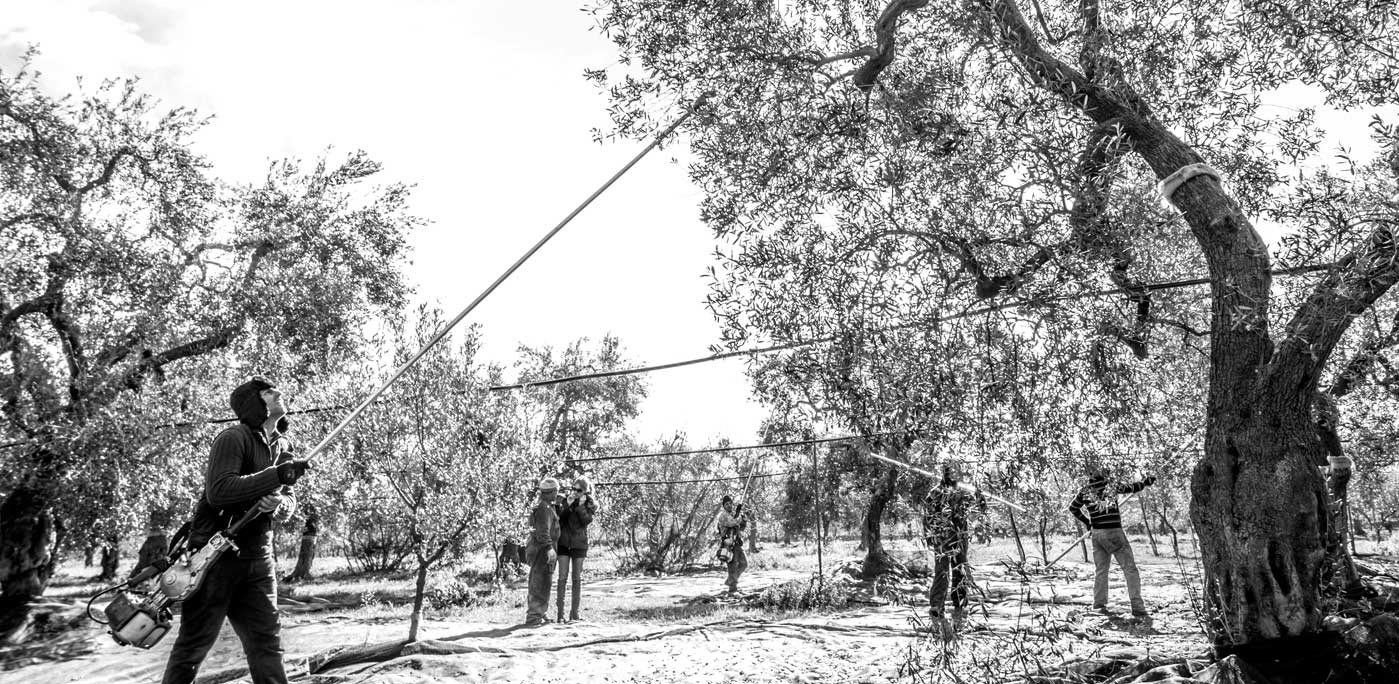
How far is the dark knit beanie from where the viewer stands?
5.22m

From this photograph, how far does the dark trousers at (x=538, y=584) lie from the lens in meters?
11.4

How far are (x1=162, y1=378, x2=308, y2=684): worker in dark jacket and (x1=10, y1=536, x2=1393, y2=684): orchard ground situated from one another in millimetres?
2862

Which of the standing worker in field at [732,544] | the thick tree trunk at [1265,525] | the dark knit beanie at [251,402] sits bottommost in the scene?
the standing worker in field at [732,544]

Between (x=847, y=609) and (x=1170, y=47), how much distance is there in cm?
941

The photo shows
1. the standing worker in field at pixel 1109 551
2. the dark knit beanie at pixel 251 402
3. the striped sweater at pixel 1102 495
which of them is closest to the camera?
the dark knit beanie at pixel 251 402

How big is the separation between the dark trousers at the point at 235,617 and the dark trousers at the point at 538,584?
260 inches

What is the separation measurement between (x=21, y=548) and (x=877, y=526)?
18.2 metres

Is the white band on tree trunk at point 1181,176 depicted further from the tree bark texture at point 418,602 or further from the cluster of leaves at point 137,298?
the cluster of leaves at point 137,298

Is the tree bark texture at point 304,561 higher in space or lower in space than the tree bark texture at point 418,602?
lower

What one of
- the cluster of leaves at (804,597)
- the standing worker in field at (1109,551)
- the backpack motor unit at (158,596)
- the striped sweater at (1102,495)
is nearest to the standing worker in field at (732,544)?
the cluster of leaves at (804,597)

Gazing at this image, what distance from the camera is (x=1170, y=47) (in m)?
6.22

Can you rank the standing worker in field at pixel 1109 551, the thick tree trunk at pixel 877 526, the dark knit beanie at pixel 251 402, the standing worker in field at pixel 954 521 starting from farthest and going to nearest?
the thick tree trunk at pixel 877 526 → the standing worker in field at pixel 1109 551 → the standing worker in field at pixel 954 521 → the dark knit beanie at pixel 251 402

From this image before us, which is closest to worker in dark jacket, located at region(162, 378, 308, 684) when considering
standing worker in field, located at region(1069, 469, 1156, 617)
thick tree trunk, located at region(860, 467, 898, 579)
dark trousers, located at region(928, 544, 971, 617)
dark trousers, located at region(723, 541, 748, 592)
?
dark trousers, located at region(928, 544, 971, 617)

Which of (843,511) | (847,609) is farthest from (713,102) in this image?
(843,511)
